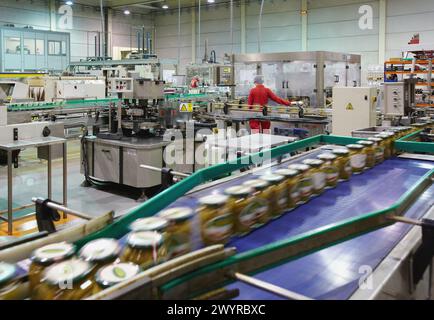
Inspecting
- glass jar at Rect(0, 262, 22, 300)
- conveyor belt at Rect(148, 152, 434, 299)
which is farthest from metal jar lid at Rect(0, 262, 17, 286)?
conveyor belt at Rect(148, 152, 434, 299)

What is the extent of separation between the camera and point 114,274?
971 millimetres

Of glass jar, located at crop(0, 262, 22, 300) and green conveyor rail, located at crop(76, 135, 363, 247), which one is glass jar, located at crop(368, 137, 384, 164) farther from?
glass jar, located at crop(0, 262, 22, 300)

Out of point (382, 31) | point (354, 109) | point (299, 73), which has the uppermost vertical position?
point (382, 31)

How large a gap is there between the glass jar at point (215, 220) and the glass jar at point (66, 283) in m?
0.41

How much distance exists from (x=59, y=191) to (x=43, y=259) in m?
5.17

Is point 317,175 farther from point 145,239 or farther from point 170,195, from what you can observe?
point 145,239

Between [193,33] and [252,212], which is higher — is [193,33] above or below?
above

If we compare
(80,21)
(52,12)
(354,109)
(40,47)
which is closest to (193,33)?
(80,21)

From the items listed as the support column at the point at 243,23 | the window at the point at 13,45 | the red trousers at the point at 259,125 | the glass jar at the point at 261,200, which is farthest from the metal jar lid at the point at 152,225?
the support column at the point at 243,23

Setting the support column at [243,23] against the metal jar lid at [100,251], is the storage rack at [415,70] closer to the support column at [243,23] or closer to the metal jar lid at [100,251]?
the support column at [243,23]

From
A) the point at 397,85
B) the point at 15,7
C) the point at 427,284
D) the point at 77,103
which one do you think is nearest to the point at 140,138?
the point at 77,103

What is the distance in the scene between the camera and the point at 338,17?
1444cm

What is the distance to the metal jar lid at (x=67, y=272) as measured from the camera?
948mm

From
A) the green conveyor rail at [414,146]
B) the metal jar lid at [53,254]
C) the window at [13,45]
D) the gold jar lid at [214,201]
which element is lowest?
the metal jar lid at [53,254]
